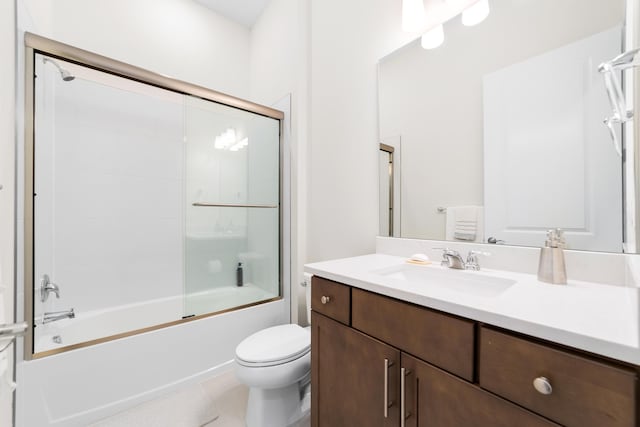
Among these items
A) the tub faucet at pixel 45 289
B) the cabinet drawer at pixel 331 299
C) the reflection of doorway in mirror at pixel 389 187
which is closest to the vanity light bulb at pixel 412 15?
the reflection of doorway in mirror at pixel 389 187

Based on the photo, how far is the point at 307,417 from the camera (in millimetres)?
1334

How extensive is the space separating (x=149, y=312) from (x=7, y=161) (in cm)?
140

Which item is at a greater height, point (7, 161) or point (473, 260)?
point (7, 161)

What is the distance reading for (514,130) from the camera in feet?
3.36

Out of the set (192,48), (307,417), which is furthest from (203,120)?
(307,417)

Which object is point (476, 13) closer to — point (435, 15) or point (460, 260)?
point (435, 15)

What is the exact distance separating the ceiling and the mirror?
64.2 inches

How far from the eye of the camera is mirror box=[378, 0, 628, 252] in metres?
0.85

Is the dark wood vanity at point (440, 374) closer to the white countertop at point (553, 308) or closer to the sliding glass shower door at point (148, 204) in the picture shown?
the white countertop at point (553, 308)

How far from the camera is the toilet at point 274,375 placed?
1.15m

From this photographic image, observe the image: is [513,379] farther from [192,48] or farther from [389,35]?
[192,48]

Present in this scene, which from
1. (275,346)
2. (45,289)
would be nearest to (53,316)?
(45,289)

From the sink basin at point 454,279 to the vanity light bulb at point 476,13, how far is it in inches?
43.2

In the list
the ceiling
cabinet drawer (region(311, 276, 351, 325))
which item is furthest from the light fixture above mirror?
the ceiling
